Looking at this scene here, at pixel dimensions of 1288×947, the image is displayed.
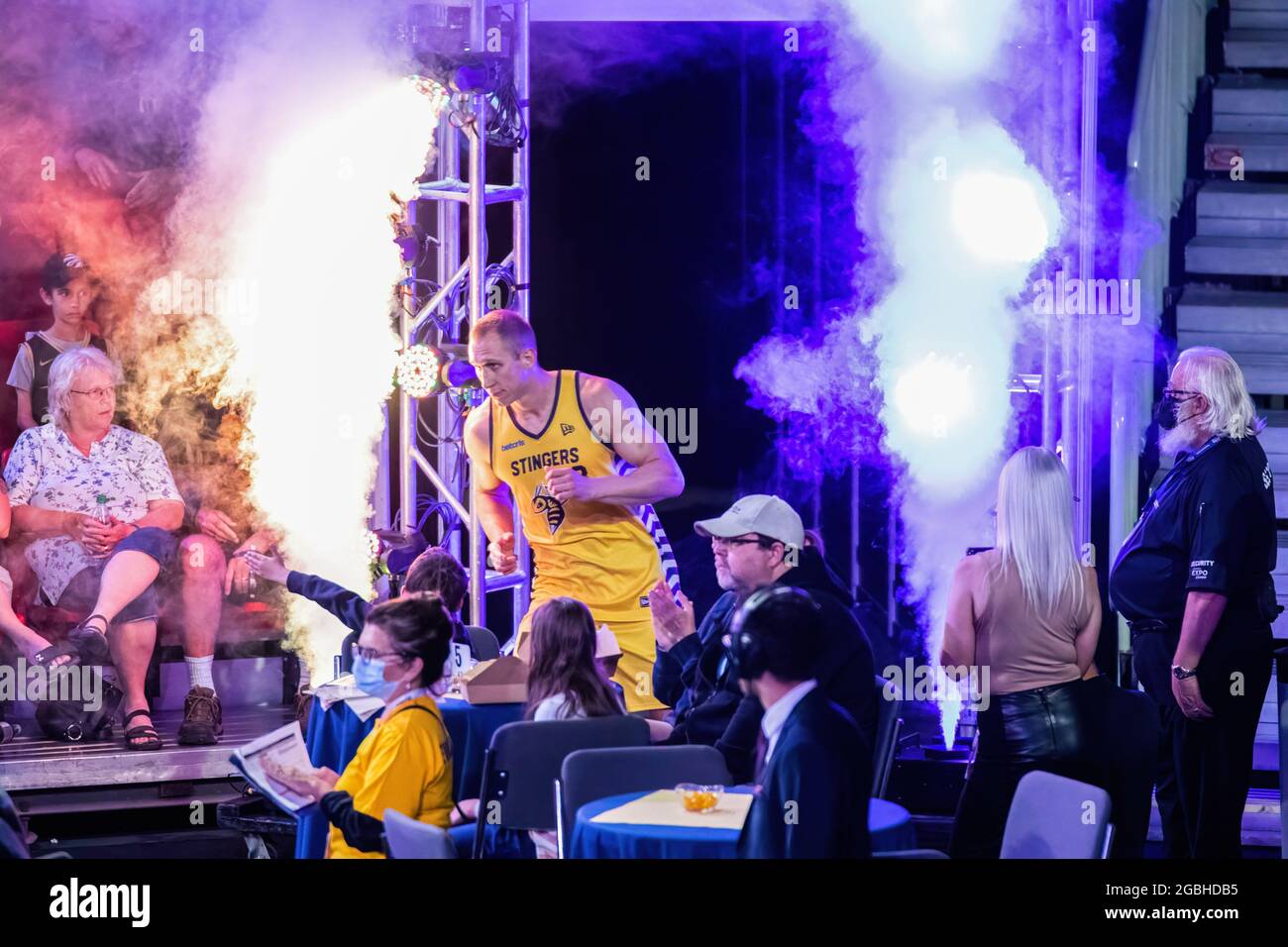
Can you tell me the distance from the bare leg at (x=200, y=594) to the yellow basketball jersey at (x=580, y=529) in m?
1.63

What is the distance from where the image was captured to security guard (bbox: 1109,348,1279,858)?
4.57m

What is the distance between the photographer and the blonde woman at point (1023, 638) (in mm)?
3992

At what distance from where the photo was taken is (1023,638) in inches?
159

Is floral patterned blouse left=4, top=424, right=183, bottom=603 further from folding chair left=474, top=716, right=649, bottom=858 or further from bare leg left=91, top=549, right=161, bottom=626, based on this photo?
folding chair left=474, top=716, right=649, bottom=858

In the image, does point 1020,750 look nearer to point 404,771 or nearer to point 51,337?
point 404,771

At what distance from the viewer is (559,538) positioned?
5.45 meters

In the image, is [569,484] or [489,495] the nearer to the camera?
[569,484]

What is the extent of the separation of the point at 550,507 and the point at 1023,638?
6.48 ft

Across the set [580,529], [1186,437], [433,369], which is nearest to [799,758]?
[1186,437]

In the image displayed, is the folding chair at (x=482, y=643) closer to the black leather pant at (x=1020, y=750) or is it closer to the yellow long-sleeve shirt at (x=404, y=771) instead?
the yellow long-sleeve shirt at (x=404, y=771)

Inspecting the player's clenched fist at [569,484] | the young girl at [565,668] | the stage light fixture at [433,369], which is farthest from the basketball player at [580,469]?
the young girl at [565,668]
